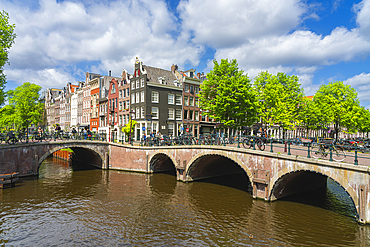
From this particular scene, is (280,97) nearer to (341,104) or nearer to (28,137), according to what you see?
(341,104)

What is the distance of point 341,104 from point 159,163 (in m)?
27.4

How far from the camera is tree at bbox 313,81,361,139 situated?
105 ft

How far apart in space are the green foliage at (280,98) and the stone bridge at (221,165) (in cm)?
1337

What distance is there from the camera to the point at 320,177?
64.3 feet

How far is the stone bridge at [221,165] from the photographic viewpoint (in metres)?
11.5

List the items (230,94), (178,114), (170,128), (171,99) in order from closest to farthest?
(230,94) → (170,128) → (171,99) → (178,114)

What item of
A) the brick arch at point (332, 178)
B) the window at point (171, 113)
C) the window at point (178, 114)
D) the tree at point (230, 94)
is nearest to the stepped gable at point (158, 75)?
the window at point (171, 113)

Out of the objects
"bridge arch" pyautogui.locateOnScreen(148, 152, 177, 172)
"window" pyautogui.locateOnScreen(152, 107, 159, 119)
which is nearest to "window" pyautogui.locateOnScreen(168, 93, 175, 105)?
"window" pyautogui.locateOnScreen(152, 107, 159, 119)

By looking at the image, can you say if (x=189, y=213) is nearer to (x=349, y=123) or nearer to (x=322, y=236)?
(x=322, y=236)

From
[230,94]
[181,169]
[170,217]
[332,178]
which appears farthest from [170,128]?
[332,178]

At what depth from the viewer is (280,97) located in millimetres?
35250

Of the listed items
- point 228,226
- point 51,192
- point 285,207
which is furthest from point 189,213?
point 51,192

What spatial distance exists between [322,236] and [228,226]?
4.57m

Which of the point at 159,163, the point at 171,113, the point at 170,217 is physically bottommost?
the point at 170,217
